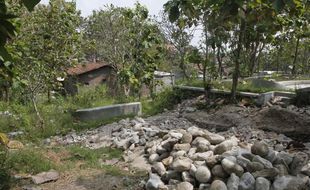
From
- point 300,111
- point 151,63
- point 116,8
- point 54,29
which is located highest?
point 116,8

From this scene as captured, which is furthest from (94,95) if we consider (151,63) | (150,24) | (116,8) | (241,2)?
(241,2)

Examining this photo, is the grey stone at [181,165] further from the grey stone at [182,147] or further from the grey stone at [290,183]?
the grey stone at [290,183]

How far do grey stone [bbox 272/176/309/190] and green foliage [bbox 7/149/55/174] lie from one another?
3.48 m

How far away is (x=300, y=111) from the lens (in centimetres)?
809

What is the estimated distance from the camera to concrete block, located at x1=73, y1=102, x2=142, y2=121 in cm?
1031

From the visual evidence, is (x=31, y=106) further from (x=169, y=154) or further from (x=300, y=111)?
(x=300, y=111)

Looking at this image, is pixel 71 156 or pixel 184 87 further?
pixel 184 87

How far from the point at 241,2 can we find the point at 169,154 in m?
4.32

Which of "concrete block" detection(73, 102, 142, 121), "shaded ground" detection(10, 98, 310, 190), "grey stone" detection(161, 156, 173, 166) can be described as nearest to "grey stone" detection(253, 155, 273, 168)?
"grey stone" detection(161, 156, 173, 166)

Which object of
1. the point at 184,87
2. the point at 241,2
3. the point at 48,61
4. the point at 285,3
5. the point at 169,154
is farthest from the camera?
the point at 184,87

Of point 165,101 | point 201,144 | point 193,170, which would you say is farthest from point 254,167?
point 165,101

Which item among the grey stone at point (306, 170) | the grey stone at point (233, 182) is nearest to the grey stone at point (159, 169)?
the grey stone at point (233, 182)

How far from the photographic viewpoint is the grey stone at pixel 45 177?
564cm

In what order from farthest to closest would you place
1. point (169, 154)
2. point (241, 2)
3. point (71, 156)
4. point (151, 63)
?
point (151, 63) < point (71, 156) < point (169, 154) < point (241, 2)
